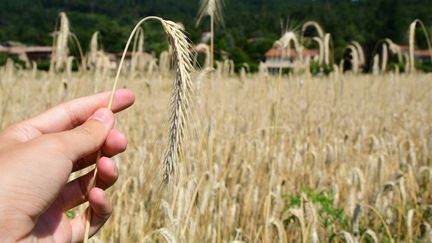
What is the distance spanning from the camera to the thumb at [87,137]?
91 centimetres

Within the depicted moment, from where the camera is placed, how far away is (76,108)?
4.00 feet

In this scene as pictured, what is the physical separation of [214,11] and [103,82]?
1.97 metres

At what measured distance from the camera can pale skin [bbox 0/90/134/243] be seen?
868 mm

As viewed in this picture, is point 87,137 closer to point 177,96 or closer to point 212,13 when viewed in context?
point 177,96

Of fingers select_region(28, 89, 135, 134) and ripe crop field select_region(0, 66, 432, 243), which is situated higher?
fingers select_region(28, 89, 135, 134)

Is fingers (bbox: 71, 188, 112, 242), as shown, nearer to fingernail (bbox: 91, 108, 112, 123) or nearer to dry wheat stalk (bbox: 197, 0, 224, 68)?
fingernail (bbox: 91, 108, 112, 123)

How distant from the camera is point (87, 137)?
37.0 inches

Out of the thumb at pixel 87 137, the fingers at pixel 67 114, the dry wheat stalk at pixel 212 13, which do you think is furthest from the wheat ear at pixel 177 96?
the dry wheat stalk at pixel 212 13

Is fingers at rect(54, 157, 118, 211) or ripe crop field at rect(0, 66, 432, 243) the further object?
ripe crop field at rect(0, 66, 432, 243)

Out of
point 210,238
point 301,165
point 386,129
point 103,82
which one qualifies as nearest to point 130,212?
point 210,238

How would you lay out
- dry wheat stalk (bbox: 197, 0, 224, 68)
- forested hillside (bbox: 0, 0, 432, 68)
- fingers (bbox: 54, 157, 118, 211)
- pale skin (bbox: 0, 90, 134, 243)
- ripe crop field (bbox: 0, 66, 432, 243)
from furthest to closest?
forested hillside (bbox: 0, 0, 432, 68) → dry wheat stalk (bbox: 197, 0, 224, 68) → ripe crop field (bbox: 0, 66, 432, 243) → fingers (bbox: 54, 157, 118, 211) → pale skin (bbox: 0, 90, 134, 243)

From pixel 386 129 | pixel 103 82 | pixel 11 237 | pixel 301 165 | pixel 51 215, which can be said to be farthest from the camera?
pixel 386 129

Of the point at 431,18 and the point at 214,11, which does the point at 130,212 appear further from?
the point at 431,18

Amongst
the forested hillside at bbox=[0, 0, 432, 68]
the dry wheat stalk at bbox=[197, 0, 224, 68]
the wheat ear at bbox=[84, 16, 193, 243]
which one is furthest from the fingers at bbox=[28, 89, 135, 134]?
the forested hillside at bbox=[0, 0, 432, 68]
